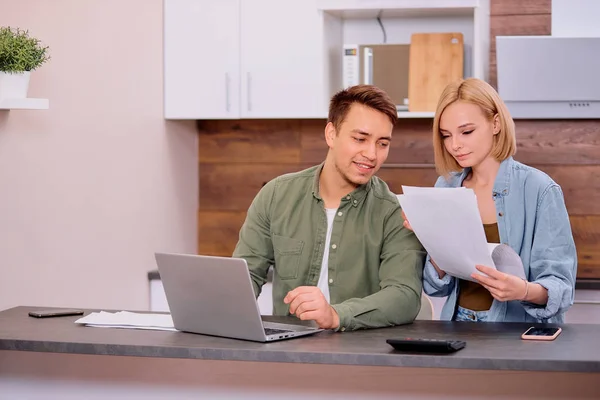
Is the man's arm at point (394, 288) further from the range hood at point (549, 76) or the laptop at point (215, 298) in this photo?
the range hood at point (549, 76)

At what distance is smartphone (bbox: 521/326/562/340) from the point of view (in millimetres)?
1945

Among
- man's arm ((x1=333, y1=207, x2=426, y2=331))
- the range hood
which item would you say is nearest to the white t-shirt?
man's arm ((x1=333, y1=207, x2=426, y2=331))

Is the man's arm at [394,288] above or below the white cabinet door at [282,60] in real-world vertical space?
below

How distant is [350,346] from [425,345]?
0.56ft

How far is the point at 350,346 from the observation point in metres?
1.88

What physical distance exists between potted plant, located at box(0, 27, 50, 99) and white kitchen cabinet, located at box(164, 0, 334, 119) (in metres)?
1.25

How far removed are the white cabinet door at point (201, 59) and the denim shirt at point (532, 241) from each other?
1826 millimetres

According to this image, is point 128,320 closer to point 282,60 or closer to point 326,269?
point 326,269

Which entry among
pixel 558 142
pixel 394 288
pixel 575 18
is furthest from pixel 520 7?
pixel 394 288

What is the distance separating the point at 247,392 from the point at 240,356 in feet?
0.57

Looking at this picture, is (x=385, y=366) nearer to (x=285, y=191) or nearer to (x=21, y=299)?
(x=285, y=191)

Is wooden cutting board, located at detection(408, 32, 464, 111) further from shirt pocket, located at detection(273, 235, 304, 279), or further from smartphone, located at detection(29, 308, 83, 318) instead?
smartphone, located at detection(29, 308, 83, 318)

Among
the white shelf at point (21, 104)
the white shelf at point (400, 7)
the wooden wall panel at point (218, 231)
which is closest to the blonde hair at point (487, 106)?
the white shelf at point (21, 104)

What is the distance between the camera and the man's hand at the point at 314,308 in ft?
6.75
